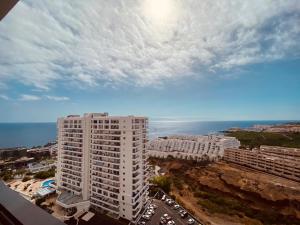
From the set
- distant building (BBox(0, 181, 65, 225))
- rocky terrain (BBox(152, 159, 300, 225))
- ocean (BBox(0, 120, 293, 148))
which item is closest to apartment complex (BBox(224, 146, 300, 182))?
rocky terrain (BBox(152, 159, 300, 225))

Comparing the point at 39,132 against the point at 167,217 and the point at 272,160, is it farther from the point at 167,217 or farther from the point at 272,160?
the point at 167,217

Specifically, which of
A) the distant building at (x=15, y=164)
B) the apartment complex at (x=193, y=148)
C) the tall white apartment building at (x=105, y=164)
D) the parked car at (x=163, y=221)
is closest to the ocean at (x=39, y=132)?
the distant building at (x=15, y=164)

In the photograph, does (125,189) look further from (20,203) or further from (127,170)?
(20,203)

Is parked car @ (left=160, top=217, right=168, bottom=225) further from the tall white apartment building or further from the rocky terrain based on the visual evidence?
the rocky terrain

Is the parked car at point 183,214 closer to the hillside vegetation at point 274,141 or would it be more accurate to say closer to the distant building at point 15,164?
the distant building at point 15,164

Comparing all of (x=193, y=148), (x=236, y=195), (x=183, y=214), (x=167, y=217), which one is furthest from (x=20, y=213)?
(x=193, y=148)

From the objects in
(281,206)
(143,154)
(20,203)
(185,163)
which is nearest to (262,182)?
(281,206)
